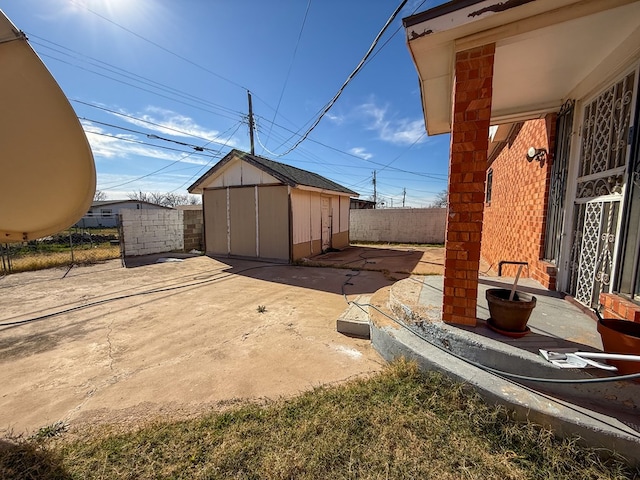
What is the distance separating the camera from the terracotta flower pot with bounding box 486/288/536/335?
2178 millimetres

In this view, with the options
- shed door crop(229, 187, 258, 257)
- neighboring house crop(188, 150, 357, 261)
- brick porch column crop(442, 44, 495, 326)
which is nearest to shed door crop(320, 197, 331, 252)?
neighboring house crop(188, 150, 357, 261)

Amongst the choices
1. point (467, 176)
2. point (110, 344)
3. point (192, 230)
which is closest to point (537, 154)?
point (467, 176)

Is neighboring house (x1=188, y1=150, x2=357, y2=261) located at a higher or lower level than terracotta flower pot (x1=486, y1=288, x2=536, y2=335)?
higher

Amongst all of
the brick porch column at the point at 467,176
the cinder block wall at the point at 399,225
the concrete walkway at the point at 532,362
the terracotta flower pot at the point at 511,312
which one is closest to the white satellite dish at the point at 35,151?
the brick porch column at the point at 467,176

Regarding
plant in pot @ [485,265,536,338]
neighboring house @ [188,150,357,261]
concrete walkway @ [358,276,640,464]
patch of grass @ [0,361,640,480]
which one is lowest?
patch of grass @ [0,361,640,480]

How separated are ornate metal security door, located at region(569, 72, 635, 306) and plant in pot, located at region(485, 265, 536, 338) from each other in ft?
3.13

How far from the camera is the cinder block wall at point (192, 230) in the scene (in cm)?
1194

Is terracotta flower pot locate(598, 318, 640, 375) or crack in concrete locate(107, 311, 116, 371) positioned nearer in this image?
terracotta flower pot locate(598, 318, 640, 375)

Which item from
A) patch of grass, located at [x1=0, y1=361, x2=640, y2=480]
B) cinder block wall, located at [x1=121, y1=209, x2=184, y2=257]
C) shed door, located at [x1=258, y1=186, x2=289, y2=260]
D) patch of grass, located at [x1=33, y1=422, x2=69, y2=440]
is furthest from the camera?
cinder block wall, located at [x1=121, y1=209, x2=184, y2=257]

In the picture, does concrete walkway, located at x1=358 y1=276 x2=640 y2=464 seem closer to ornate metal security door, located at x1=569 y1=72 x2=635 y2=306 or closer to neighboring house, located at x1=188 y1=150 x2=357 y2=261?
ornate metal security door, located at x1=569 y1=72 x2=635 y2=306

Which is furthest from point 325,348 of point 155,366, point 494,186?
point 494,186

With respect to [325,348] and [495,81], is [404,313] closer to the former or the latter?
[325,348]

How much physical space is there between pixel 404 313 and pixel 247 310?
263cm

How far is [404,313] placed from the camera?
9.67 feet
